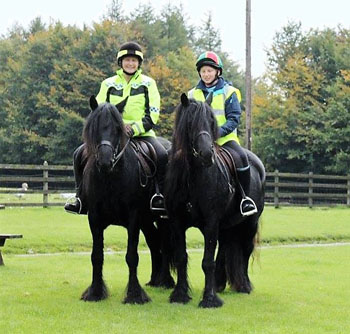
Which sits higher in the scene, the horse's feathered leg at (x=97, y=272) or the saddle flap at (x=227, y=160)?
the saddle flap at (x=227, y=160)

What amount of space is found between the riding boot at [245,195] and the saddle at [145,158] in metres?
1.10

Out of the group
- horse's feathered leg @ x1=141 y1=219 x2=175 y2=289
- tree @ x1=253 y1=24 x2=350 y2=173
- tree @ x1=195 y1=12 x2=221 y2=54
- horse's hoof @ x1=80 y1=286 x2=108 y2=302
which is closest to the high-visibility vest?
horse's feathered leg @ x1=141 y1=219 x2=175 y2=289

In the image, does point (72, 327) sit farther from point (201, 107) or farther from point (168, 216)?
point (201, 107)

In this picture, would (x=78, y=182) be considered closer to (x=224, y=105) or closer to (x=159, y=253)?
(x=159, y=253)

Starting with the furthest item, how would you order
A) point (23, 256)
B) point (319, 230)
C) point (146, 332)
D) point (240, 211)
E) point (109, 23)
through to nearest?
point (109, 23) → point (319, 230) → point (23, 256) → point (240, 211) → point (146, 332)

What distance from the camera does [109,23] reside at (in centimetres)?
5031

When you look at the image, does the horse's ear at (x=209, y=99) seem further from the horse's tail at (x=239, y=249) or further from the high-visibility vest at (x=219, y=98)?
the horse's tail at (x=239, y=249)

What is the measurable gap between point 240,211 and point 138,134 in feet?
5.40

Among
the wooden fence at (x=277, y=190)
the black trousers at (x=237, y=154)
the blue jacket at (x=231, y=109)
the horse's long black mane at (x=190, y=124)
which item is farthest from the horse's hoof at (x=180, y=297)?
the wooden fence at (x=277, y=190)

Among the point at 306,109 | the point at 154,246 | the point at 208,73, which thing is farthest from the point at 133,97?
the point at 306,109

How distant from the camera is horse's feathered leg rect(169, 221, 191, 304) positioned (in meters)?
8.39

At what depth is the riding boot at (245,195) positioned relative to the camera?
29.1 ft

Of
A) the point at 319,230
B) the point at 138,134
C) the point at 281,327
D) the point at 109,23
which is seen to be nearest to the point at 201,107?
the point at 138,134

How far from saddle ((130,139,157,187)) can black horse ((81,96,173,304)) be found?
0.24 feet
